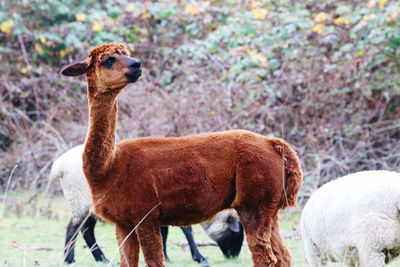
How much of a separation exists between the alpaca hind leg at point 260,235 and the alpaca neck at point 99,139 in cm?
120

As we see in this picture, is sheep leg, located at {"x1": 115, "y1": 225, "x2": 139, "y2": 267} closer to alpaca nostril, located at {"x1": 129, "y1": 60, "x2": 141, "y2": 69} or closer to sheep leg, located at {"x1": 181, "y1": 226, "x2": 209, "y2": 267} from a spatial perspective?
alpaca nostril, located at {"x1": 129, "y1": 60, "x2": 141, "y2": 69}

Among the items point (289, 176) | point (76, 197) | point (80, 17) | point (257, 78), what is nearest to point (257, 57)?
point (257, 78)

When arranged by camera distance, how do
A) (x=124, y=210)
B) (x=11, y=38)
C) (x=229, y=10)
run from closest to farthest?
(x=124, y=210) < (x=229, y=10) < (x=11, y=38)

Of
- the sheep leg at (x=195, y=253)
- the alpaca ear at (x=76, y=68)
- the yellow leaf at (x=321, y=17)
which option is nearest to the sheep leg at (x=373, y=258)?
the alpaca ear at (x=76, y=68)

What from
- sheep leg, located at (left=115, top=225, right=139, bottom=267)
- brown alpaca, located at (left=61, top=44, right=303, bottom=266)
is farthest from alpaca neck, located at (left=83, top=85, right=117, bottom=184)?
sheep leg, located at (left=115, top=225, right=139, bottom=267)

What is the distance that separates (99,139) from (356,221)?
2135 mm

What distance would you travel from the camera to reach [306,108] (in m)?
11.5

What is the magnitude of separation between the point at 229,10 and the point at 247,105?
2.88 metres

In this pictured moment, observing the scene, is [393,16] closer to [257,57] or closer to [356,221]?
[257,57]

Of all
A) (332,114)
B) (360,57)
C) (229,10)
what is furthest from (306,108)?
(229,10)

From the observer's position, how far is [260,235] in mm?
4906

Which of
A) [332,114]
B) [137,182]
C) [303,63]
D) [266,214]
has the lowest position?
[332,114]

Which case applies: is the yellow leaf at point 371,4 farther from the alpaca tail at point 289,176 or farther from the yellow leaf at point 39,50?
the yellow leaf at point 39,50

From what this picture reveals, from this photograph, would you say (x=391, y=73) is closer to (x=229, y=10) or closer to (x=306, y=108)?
(x=306, y=108)
